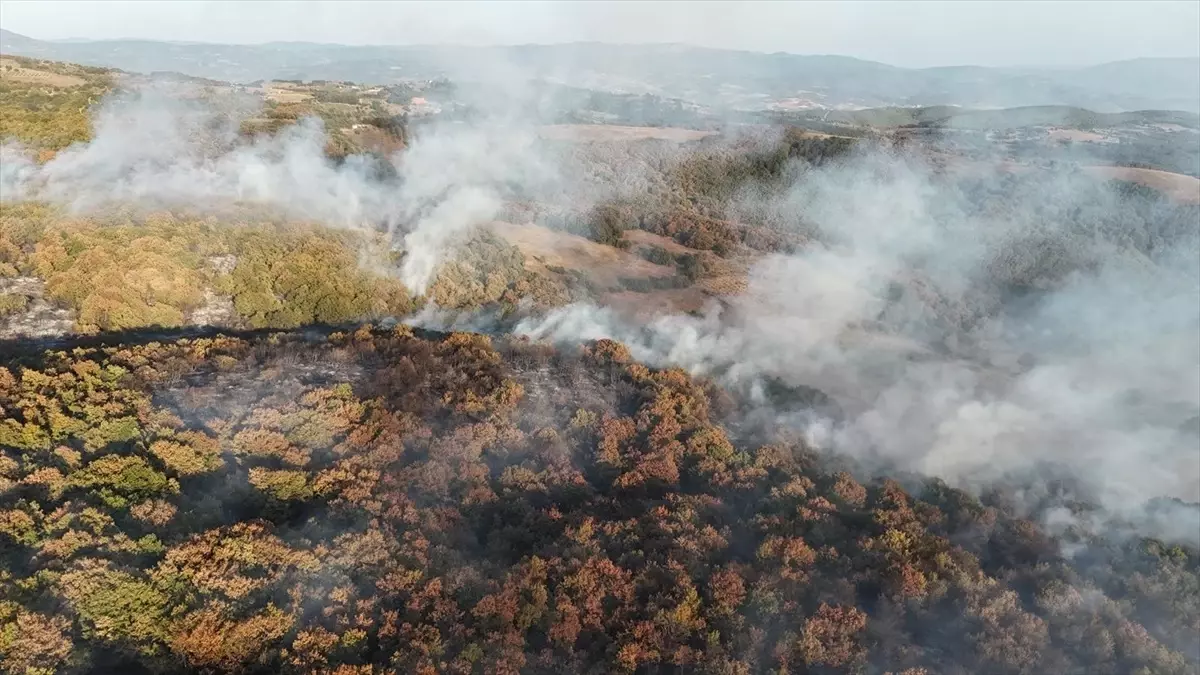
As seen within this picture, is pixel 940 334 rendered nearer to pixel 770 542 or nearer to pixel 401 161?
pixel 770 542

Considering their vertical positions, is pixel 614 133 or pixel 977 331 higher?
pixel 614 133

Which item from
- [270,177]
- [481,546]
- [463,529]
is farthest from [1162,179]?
[270,177]

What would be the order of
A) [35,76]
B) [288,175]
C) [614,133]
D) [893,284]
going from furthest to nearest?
1. [614,133]
2. [35,76]
3. [288,175]
4. [893,284]

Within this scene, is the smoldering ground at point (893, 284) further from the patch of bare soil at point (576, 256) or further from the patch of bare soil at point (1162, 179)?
the patch of bare soil at point (576, 256)

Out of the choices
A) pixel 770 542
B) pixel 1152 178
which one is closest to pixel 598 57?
pixel 1152 178

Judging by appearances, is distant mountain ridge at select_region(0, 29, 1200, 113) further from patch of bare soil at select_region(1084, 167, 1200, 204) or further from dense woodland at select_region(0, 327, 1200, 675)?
dense woodland at select_region(0, 327, 1200, 675)

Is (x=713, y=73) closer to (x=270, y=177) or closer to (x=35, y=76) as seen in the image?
(x=35, y=76)
